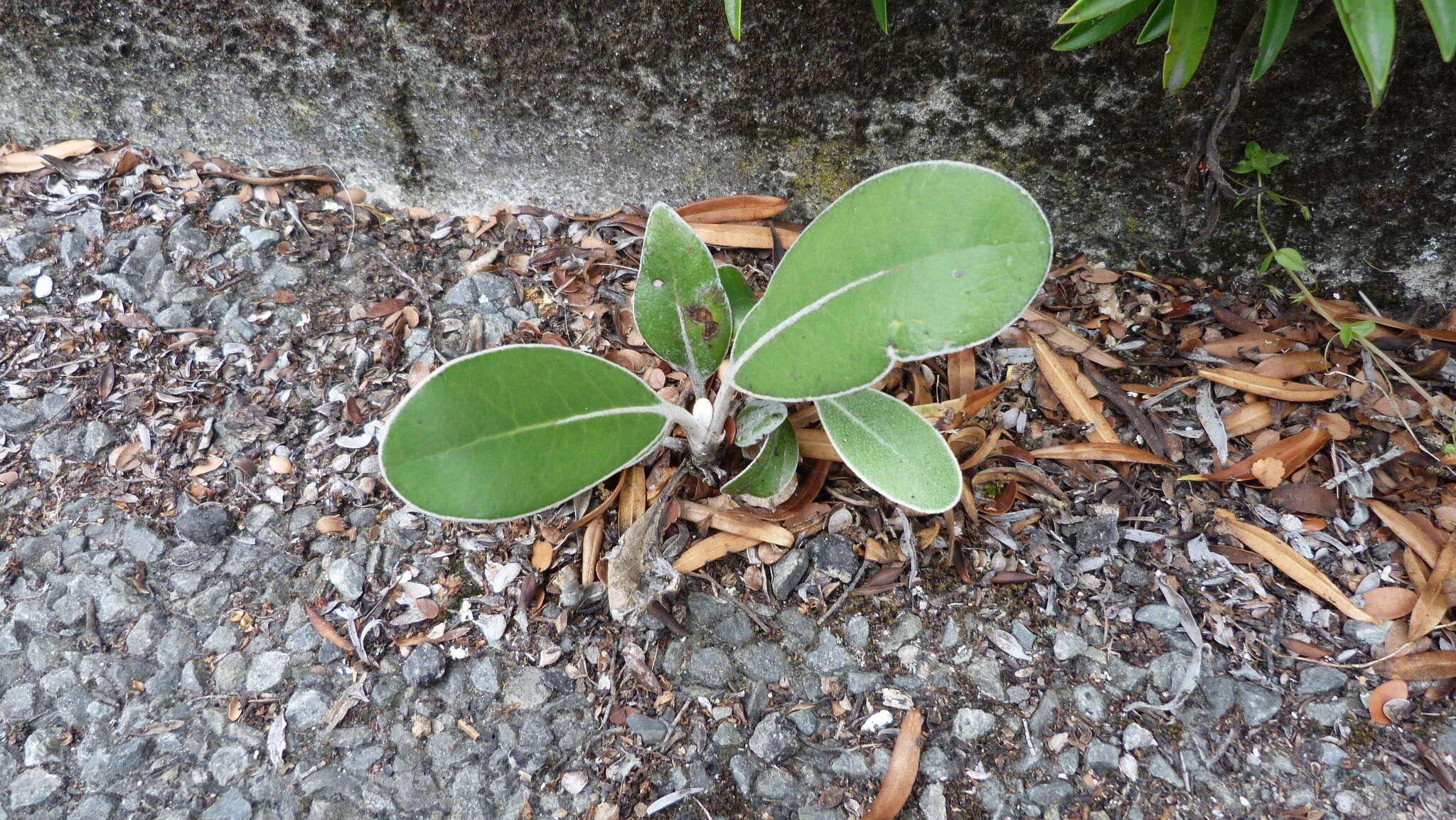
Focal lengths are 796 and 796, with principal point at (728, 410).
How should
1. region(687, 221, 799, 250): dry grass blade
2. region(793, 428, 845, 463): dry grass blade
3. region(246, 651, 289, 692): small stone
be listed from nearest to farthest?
region(246, 651, 289, 692): small stone
region(793, 428, 845, 463): dry grass blade
region(687, 221, 799, 250): dry grass blade

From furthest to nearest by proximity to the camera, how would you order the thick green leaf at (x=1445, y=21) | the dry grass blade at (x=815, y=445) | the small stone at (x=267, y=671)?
the dry grass blade at (x=815, y=445) → the small stone at (x=267, y=671) → the thick green leaf at (x=1445, y=21)

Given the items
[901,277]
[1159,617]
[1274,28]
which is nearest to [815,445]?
[901,277]

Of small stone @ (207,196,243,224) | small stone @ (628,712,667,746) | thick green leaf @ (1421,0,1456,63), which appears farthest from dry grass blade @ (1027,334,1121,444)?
small stone @ (207,196,243,224)

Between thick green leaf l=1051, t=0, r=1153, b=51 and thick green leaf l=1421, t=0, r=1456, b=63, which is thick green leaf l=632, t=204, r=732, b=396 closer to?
thick green leaf l=1051, t=0, r=1153, b=51

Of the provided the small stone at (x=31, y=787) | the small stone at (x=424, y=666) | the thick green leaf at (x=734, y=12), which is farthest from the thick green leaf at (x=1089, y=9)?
the small stone at (x=31, y=787)

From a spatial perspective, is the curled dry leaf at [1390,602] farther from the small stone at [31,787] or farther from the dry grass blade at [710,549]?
the small stone at [31,787]

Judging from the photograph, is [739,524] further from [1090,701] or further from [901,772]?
[1090,701]
